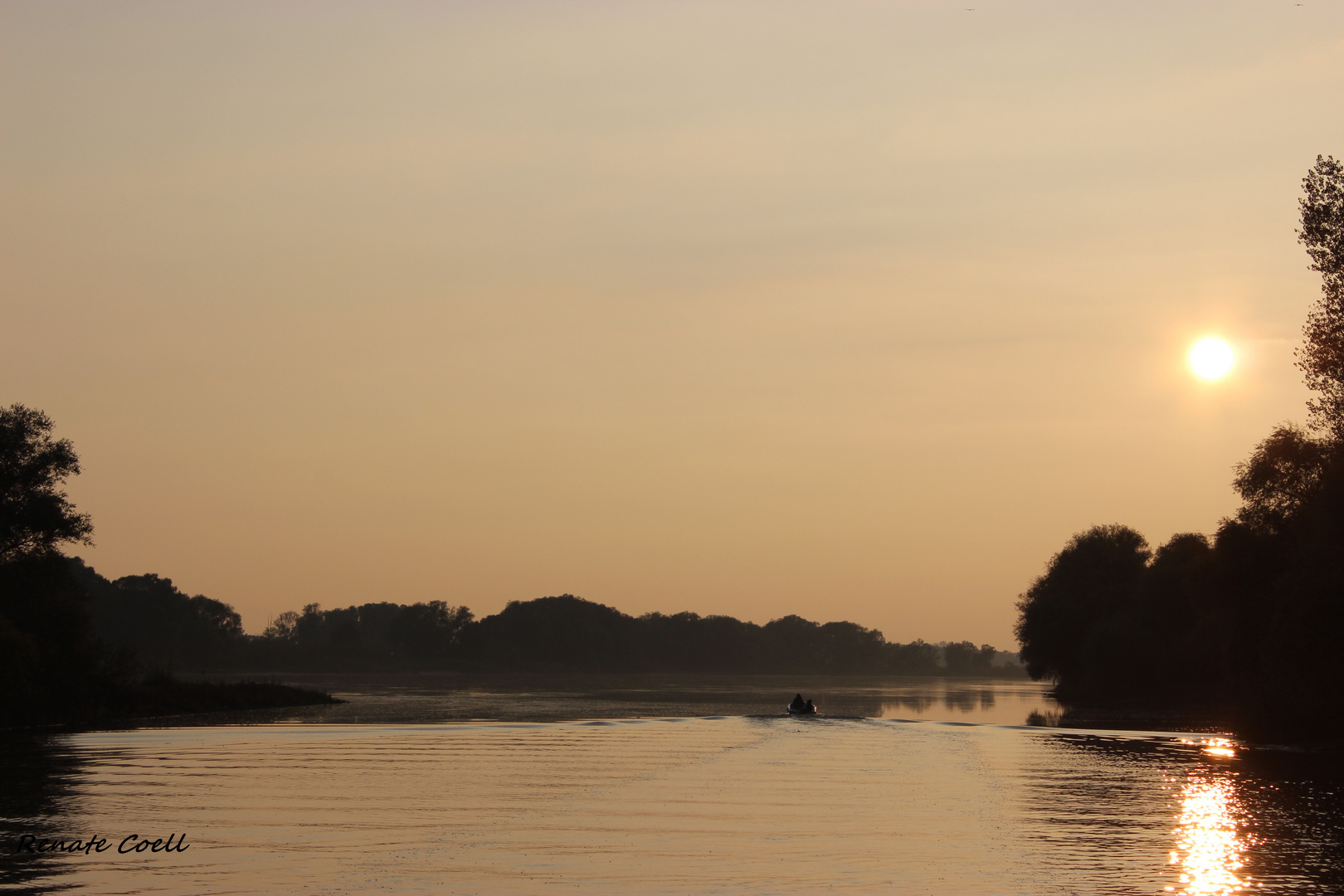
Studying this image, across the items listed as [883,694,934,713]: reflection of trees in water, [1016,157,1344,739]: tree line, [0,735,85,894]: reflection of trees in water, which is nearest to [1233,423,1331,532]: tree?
[1016,157,1344,739]: tree line

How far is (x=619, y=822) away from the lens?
27656mm

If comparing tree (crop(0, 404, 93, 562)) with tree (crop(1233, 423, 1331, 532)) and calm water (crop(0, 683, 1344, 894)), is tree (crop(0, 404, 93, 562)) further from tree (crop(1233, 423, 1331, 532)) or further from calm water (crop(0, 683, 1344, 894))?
tree (crop(1233, 423, 1331, 532))

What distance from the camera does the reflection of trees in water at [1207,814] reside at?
22.7 metres

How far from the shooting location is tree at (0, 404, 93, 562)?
62.0m

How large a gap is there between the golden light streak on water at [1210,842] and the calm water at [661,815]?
103 millimetres

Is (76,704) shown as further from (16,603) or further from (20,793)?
(20,793)

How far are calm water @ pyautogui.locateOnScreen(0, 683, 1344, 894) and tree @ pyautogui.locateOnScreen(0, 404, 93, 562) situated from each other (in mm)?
14900

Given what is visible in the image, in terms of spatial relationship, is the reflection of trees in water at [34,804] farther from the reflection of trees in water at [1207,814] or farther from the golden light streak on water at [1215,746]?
the golden light streak on water at [1215,746]

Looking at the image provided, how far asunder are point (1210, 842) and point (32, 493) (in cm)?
5827

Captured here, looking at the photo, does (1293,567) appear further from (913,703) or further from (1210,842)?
(913,703)

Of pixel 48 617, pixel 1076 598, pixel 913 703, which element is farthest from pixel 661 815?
pixel 1076 598

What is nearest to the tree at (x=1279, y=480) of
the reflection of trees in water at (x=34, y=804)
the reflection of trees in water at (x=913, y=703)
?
the reflection of trees in water at (x=913, y=703)

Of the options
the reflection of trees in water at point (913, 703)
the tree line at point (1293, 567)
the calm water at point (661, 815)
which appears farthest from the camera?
the reflection of trees in water at point (913, 703)

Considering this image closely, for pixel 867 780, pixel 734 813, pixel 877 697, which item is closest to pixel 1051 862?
pixel 734 813
